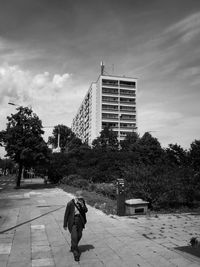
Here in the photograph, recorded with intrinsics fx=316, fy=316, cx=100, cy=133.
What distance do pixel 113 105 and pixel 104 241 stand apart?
94.2 metres

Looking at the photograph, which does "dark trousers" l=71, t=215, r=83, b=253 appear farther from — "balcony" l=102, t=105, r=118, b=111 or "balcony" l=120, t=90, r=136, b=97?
"balcony" l=120, t=90, r=136, b=97

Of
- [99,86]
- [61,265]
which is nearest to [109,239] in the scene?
[61,265]

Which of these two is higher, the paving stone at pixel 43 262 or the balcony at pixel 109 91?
the balcony at pixel 109 91

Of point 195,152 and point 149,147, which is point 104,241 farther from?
point 149,147

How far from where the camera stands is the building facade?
101 m

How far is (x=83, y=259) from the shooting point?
7082 mm

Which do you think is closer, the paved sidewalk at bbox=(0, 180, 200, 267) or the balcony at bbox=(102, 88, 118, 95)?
the paved sidewalk at bbox=(0, 180, 200, 267)

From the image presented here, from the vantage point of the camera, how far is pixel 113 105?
10212 cm

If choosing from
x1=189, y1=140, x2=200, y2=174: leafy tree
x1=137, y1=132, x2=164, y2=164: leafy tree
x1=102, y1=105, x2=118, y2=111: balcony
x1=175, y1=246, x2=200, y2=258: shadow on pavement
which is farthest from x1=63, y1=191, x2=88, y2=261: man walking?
x1=102, y1=105, x2=118, y2=111: balcony

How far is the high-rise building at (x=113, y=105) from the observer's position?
331 ft

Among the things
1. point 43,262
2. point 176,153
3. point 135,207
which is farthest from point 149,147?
point 43,262

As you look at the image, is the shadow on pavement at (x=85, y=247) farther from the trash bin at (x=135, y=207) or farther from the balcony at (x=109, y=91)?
the balcony at (x=109, y=91)

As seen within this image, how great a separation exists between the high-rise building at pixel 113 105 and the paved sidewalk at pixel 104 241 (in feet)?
288

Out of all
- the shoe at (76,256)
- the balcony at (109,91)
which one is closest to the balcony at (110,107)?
the balcony at (109,91)
